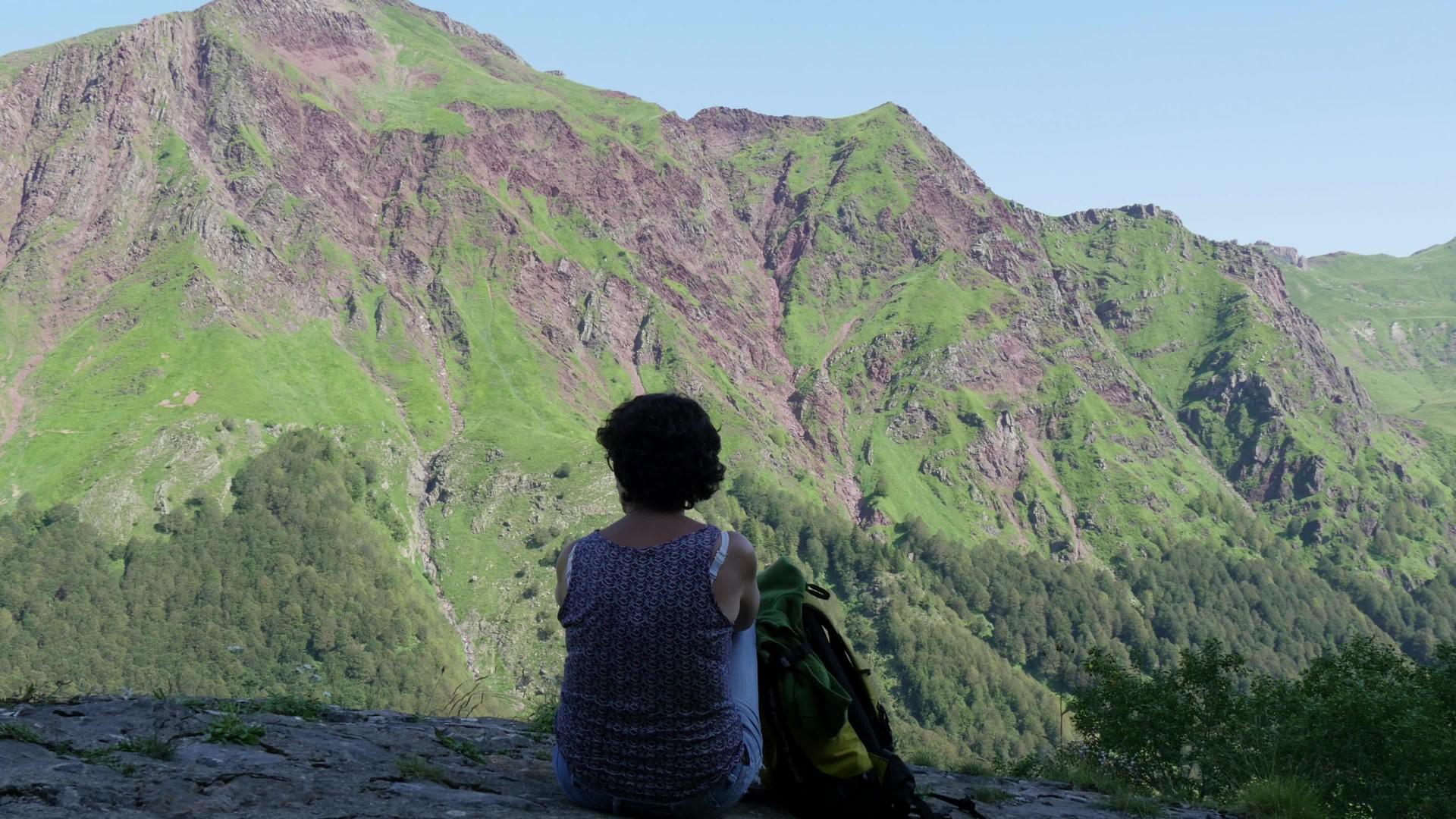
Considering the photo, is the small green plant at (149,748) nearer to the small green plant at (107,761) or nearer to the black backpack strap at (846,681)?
the small green plant at (107,761)

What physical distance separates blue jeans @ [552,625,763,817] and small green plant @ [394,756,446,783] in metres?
1.58

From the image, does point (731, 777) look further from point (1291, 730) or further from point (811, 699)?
point (1291, 730)

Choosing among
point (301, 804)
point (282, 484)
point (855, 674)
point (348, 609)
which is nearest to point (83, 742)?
point (301, 804)

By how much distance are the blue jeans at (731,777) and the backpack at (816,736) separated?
0.48 ft

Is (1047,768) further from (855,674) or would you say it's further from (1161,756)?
(1161,756)

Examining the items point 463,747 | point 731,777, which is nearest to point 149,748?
point 463,747

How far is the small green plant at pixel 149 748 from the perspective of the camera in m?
7.04

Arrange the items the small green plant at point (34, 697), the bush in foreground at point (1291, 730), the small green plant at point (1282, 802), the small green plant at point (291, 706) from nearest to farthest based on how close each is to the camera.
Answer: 1. the small green plant at point (34, 697)
2. the small green plant at point (1282, 802)
3. the small green plant at point (291, 706)
4. the bush in foreground at point (1291, 730)

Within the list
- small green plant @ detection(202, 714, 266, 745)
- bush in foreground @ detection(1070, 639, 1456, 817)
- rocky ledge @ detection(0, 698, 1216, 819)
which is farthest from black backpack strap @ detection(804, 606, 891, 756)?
bush in foreground @ detection(1070, 639, 1456, 817)

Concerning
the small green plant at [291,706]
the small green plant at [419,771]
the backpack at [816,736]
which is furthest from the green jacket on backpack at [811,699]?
the small green plant at [291,706]

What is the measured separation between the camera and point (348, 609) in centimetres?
17462

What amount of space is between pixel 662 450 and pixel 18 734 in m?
5.30

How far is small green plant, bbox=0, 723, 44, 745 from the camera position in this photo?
691 cm

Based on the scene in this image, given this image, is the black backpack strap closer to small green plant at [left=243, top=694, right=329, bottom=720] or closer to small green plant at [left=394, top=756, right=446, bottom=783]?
small green plant at [left=394, top=756, right=446, bottom=783]
